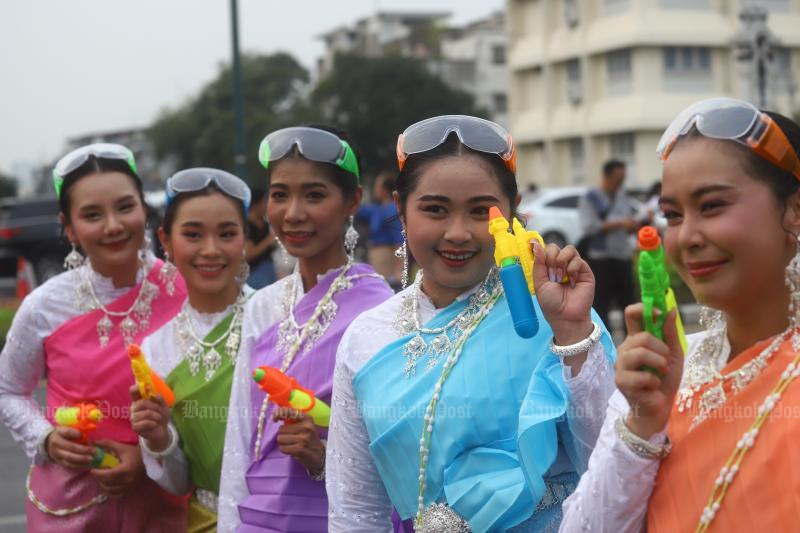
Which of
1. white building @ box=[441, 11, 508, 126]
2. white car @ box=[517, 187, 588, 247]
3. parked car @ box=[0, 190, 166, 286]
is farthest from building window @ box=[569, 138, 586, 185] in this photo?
parked car @ box=[0, 190, 166, 286]

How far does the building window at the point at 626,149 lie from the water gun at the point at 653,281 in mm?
39549

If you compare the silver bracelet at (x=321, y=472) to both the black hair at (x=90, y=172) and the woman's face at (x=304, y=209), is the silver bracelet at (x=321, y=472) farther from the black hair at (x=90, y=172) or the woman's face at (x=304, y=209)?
the black hair at (x=90, y=172)

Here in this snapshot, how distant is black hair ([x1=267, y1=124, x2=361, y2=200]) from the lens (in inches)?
156

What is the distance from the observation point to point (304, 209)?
391cm

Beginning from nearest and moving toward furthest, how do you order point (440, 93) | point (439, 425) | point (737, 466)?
point (737, 466) → point (439, 425) → point (440, 93)

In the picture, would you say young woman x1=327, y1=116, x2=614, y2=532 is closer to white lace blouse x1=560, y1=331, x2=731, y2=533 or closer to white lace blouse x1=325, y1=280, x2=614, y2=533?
white lace blouse x1=325, y1=280, x2=614, y2=533

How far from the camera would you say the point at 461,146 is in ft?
9.87

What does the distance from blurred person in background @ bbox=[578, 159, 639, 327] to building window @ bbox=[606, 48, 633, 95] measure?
32.4 m

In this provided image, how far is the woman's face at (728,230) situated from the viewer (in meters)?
2.12

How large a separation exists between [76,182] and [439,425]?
8.06ft

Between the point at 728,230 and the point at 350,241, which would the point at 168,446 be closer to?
the point at 350,241

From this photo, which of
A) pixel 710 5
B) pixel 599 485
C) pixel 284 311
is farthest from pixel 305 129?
pixel 710 5

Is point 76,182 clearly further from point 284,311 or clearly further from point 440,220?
point 440,220

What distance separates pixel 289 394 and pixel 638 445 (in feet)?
5.05
